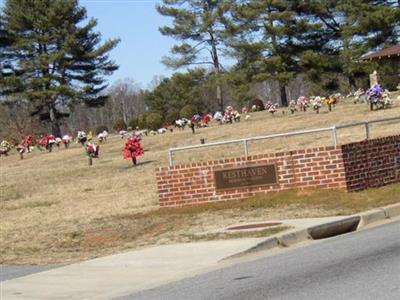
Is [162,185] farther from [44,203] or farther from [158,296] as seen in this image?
[158,296]

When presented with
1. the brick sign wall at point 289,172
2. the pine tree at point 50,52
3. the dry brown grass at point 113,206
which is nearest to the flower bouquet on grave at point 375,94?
the dry brown grass at point 113,206

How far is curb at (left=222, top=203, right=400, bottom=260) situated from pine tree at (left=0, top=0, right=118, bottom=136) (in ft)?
169

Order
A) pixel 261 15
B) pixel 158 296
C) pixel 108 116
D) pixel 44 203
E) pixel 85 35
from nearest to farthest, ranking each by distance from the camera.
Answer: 1. pixel 158 296
2. pixel 44 203
3. pixel 261 15
4. pixel 85 35
5. pixel 108 116

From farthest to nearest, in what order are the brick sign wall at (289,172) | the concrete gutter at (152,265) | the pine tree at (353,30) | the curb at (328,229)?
the pine tree at (353,30) < the brick sign wall at (289,172) < the curb at (328,229) < the concrete gutter at (152,265)

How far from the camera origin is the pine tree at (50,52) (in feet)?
205

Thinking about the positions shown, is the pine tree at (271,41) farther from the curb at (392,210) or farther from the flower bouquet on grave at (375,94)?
the curb at (392,210)

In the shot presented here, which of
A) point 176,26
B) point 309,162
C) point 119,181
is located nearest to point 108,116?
point 176,26

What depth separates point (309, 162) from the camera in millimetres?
15820

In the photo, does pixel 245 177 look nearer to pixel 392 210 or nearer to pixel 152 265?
pixel 392 210

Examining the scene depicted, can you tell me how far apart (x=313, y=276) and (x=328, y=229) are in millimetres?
3518

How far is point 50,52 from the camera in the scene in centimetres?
6438

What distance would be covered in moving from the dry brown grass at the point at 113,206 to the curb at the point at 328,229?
694 millimetres

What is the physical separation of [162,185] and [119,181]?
21.1ft

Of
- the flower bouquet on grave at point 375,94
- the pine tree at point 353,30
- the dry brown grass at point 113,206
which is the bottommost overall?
the dry brown grass at point 113,206
